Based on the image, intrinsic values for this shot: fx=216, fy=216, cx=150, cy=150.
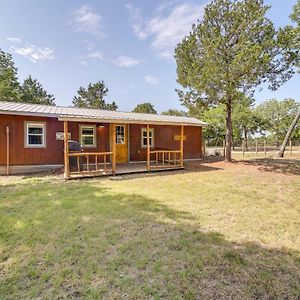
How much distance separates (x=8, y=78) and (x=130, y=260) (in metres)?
31.7

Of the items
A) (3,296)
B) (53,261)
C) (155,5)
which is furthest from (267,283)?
(155,5)

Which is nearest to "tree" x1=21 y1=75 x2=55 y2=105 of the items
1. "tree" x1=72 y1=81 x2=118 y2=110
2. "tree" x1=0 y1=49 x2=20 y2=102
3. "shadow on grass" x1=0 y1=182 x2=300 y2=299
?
"tree" x1=0 y1=49 x2=20 y2=102

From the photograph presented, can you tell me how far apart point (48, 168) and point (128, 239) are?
8.44m

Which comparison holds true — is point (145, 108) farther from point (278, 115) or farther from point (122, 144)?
point (122, 144)

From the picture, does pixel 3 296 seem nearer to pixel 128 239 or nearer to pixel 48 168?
pixel 128 239

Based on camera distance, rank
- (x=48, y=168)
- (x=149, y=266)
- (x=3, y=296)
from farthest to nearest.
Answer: (x=48, y=168) < (x=149, y=266) < (x=3, y=296)

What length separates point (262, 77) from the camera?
11.4 m

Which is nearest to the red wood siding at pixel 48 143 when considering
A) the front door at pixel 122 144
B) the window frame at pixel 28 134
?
the window frame at pixel 28 134

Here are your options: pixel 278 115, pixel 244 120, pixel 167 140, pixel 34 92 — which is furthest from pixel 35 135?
pixel 278 115

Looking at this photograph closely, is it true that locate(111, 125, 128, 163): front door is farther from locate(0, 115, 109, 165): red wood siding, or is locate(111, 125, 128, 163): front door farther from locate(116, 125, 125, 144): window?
locate(0, 115, 109, 165): red wood siding

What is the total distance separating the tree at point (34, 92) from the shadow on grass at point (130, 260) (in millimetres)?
35831

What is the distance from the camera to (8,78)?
2716cm

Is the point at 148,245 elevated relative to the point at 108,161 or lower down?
lower down

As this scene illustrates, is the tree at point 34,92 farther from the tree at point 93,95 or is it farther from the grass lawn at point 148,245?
the grass lawn at point 148,245
